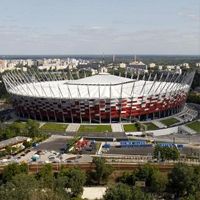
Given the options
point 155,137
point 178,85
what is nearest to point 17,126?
point 155,137

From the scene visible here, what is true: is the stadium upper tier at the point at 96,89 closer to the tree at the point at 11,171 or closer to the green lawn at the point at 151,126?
the green lawn at the point at 151,126

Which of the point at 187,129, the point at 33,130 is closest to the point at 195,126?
the point at 187,129

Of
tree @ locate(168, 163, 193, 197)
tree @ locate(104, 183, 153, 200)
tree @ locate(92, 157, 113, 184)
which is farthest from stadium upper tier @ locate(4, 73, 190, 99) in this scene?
tree @ locate(104, 183, 153, 200)

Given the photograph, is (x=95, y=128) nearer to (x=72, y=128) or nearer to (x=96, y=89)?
(x=72, y=128)

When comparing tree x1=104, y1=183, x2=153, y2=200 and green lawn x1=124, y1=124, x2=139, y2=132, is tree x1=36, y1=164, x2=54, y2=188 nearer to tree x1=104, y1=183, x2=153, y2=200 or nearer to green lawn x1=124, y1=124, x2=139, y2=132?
tree x1=104, y1=183, x2=153, y2=200

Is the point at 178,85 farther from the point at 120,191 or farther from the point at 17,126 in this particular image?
the point at 120,191

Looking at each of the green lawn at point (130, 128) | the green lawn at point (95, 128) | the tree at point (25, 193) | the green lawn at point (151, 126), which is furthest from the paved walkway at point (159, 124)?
the tree at point (25, 193)
